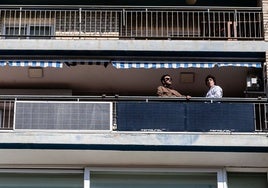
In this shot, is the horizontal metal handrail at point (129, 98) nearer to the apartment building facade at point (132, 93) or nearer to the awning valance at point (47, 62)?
the apartment building facade at point (132, 93)

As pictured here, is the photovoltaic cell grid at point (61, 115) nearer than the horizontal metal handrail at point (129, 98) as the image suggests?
Yes

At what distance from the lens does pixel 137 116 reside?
19766 millimetres

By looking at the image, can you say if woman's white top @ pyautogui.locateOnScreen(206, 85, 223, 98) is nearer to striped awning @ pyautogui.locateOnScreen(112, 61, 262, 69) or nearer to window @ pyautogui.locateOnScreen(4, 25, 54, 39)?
striped awning @ pyautogui.locateOnScreen(112, 61, 262, 69)

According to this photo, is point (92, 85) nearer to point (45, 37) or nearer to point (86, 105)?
point (45, 37)

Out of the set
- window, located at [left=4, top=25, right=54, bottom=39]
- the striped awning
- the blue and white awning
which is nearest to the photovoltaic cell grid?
the blue and white awning

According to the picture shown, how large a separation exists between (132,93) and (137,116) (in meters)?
3.82

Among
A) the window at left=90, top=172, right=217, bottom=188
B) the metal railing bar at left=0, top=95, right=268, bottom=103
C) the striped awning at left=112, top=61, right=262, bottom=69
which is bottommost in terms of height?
the window at left=90, top=172, right=217, bottom=188

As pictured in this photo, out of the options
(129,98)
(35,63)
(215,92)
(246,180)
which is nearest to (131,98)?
(129,98)

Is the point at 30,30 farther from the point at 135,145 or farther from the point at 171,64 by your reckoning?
the point at 135,145

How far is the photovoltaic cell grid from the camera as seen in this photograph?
19750 mm

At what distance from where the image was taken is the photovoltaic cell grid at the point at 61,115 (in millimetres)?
19750

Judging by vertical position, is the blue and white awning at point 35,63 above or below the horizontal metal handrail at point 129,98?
above

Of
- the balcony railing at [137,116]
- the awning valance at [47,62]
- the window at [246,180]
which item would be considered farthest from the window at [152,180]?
the awning valance at [47,62]

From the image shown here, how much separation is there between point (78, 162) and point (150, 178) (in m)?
1.67
